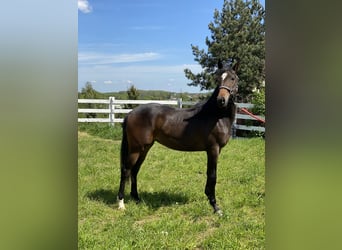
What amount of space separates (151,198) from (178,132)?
684mm

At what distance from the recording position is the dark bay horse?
A: 247 cm

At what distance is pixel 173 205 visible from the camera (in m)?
2.53

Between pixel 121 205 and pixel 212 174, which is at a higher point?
pixel 212 174

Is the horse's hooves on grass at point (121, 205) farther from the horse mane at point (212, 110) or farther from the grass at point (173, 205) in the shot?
the horse mane at point (212, 110)

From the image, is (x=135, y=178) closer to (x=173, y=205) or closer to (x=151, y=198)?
(x=151, y=198)

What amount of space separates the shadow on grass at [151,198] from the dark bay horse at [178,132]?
11 centimetres

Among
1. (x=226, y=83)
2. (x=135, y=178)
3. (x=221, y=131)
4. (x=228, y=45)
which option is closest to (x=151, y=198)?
(x=135, y=178)
